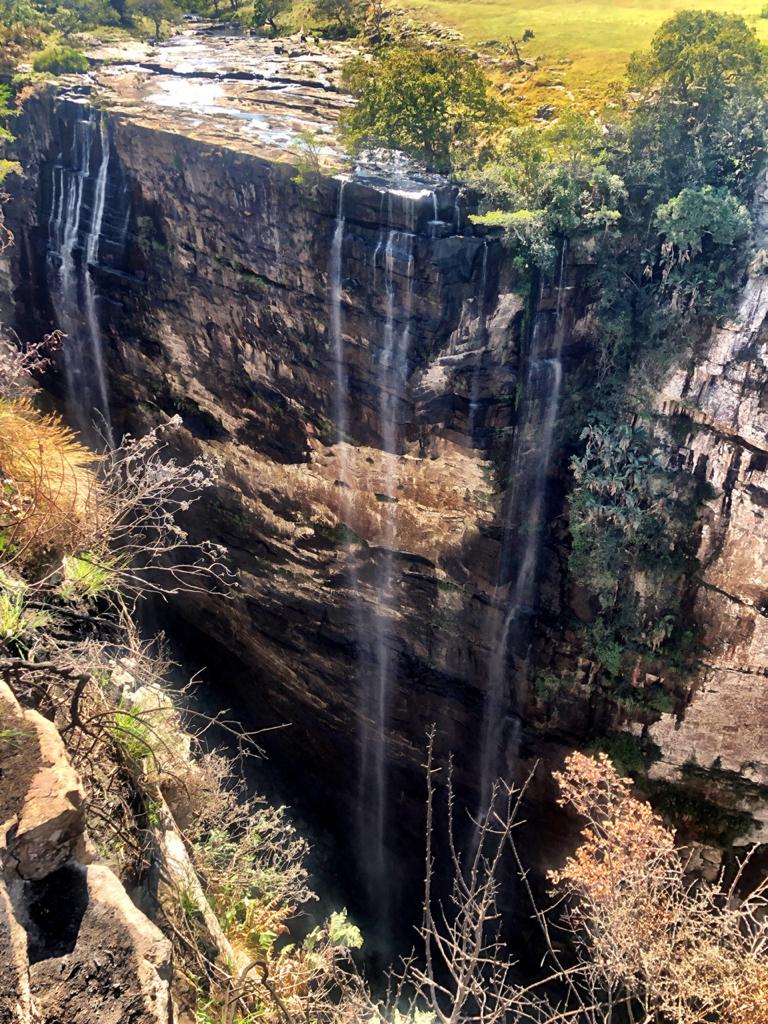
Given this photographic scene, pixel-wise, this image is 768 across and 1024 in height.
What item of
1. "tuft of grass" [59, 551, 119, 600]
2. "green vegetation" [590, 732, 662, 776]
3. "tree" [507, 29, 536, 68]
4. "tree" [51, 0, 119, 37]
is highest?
"tree" [51, 0, 119, 37]

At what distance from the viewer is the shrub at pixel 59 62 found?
14.2 m

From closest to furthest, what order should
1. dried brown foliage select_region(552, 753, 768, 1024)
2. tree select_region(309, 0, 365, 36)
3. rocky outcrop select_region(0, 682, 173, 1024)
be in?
rocky outcrop select_region(0, 682, 173, 1024)
dried brown foliage select_region(552, 753, 768, 1024)
tree select_region(309, 0, 365, 36)

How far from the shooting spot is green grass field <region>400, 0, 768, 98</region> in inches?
429

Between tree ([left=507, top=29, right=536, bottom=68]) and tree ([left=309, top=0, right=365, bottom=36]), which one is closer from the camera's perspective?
tree ([left=507, top=29, right=536, bottom=68])

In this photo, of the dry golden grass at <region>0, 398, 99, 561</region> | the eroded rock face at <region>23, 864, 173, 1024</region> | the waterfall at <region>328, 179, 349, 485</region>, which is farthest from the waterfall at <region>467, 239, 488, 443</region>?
the eroded rock face at <region>23, 864, 173, 1024</region>

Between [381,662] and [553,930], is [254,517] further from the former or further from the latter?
[553,930]

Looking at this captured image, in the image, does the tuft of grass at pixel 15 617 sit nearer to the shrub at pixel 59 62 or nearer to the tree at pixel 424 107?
the tree at pixel 424 107

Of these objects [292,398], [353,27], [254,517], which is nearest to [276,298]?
[292,398]

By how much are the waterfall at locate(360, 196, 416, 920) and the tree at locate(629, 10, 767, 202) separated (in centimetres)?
309

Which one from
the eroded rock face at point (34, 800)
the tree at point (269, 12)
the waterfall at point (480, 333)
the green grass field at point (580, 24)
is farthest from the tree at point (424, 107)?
the eroded rock face at point (34, 800)

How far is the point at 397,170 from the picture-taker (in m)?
10.3

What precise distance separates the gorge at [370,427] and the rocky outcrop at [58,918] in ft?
25.4

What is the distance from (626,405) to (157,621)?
10403mm

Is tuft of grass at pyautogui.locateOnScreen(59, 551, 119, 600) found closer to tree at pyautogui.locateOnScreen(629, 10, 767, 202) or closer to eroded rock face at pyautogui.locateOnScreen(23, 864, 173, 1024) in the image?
eroded rock face at pyautogui.locateOnScreen(23, 864, 173, 1024)
